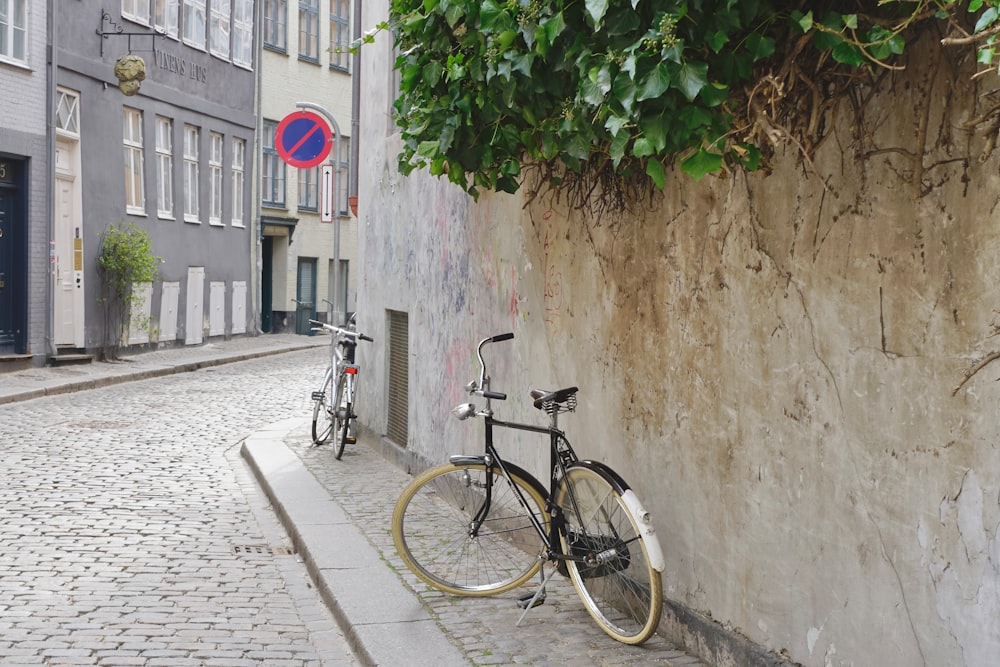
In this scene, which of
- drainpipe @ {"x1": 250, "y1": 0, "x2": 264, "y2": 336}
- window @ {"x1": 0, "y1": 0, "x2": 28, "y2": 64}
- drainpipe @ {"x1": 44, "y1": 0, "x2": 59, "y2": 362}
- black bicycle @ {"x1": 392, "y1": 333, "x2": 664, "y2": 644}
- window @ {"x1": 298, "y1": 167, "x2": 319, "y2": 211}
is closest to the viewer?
black bicycle @ {"x1": 392, "y1": 333, "x2": 664, "y2": 644}

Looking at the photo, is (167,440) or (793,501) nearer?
(793,501)

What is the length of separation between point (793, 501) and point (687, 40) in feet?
5.42

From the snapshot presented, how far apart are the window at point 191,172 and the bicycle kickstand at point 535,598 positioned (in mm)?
22170

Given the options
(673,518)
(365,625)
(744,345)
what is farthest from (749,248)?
(365,625)

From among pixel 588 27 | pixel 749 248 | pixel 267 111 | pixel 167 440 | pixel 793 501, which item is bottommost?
pixel 167 440

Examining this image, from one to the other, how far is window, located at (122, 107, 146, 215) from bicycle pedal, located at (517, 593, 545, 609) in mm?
19434

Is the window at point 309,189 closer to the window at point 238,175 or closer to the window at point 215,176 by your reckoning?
the window at point 238,175

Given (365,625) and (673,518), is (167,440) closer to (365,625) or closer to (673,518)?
(365,625)

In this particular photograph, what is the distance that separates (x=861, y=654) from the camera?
4.12 metres

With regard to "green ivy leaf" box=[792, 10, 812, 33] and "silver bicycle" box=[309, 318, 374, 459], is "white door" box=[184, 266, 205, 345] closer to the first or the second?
"silver bicycle" box=[309, 318, 374, 459]

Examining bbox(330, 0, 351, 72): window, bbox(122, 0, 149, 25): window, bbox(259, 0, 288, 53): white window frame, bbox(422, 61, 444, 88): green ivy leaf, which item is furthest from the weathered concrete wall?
bbox(330, 0, 351, 72): window

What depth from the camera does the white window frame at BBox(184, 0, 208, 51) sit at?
26.8m

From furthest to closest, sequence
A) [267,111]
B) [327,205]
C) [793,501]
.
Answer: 1. [267,111]
2. [327,205]
3. [793,501]

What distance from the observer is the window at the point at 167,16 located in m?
25.3
